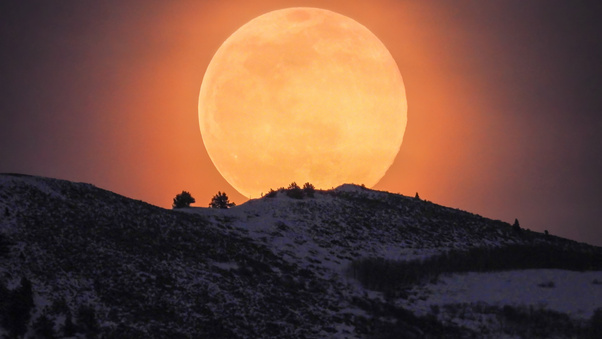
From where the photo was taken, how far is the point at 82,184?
64125 millimetres

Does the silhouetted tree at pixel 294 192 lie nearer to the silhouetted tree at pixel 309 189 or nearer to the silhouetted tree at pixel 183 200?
the silhouetted tree at pixel 309 189

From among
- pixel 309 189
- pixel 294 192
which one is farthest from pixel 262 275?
pixel 309 189

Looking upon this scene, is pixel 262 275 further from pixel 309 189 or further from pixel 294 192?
pixel 309 189

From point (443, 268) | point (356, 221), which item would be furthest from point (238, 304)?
point (356, 221)

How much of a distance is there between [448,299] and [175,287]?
789 inches

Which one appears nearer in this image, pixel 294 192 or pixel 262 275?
pixel 262 275

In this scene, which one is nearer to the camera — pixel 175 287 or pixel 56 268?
pixel 56 268

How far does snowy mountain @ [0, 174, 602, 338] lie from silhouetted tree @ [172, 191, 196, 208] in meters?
6.82

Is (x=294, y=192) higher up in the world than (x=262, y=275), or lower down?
higher up

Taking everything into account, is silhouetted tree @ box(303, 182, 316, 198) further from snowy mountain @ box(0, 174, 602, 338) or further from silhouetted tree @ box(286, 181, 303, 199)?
snowy mountain @ box(0, 174, 602, 338)

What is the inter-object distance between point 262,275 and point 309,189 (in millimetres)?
25684

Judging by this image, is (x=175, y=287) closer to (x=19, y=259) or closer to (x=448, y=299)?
(x=19, y=259)

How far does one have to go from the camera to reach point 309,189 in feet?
274

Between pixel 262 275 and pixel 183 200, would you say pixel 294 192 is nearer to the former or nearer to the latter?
pixel 183 200
